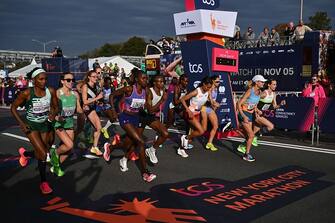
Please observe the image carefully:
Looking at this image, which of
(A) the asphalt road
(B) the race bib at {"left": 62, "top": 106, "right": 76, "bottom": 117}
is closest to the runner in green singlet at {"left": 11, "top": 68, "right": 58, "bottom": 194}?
(A) the asphalt road

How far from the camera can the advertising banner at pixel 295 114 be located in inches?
412

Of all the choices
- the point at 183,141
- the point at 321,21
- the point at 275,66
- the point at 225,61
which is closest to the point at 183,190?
the point at 183,141

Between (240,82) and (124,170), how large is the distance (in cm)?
1170

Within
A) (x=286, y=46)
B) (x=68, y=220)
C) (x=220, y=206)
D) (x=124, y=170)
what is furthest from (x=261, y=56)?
(x=68, y=220)

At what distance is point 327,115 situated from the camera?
398 inches

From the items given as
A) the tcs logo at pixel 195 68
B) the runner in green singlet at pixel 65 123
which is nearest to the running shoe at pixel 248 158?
the tcs logo at pixel 195 68

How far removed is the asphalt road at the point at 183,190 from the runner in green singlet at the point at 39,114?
0.60m

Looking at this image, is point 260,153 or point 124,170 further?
point 260,153

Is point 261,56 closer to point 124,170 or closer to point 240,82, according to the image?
point 240,82

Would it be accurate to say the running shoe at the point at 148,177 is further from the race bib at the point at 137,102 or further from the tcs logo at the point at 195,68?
the tcs logo at the point at 195,68

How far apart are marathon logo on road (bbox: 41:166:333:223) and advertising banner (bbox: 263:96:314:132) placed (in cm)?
Result: 426

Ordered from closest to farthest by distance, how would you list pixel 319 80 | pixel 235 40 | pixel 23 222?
pixel 23 222
pixel 319 80
pixel 235 40

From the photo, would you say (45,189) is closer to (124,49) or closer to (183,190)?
(183,190)

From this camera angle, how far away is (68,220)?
183 inches
